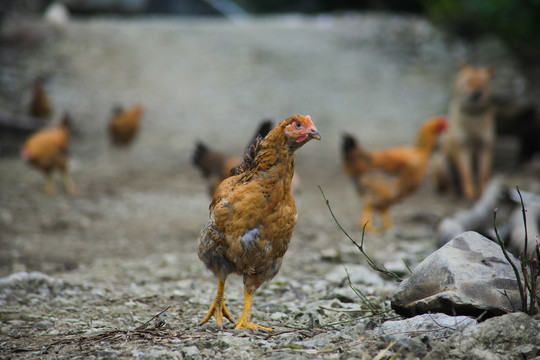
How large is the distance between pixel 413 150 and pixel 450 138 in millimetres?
2135

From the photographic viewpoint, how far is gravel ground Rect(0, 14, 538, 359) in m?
3.65

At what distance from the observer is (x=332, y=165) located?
39.0 feet

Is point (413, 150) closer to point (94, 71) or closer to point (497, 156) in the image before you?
point (497, 156)

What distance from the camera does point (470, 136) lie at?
9.28 metres

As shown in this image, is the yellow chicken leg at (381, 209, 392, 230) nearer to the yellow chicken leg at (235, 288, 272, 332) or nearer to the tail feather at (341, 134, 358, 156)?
the tail feather at (341, 134, 358, 156)

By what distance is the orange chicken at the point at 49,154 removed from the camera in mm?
8898

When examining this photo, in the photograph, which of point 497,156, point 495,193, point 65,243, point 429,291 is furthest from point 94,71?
point 429,291

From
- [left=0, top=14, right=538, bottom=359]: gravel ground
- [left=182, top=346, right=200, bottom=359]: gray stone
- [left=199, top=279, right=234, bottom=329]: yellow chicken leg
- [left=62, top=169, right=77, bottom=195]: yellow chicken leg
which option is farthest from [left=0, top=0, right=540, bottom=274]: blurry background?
[left=182, top=346, right=200, bottom=359]: gray stone

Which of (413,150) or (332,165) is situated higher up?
(413,150)

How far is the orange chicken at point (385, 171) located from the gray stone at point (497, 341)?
4344mm

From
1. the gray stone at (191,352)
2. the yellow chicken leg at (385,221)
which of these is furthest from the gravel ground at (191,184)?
the yellow chicken leg at (385,221)

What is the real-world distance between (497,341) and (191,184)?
7909 mm

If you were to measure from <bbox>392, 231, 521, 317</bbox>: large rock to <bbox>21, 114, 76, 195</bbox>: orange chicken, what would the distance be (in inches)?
282

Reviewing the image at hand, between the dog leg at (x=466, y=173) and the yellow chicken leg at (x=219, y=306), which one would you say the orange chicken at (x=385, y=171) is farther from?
the yellow chicken leg at (x=219, y=306)
